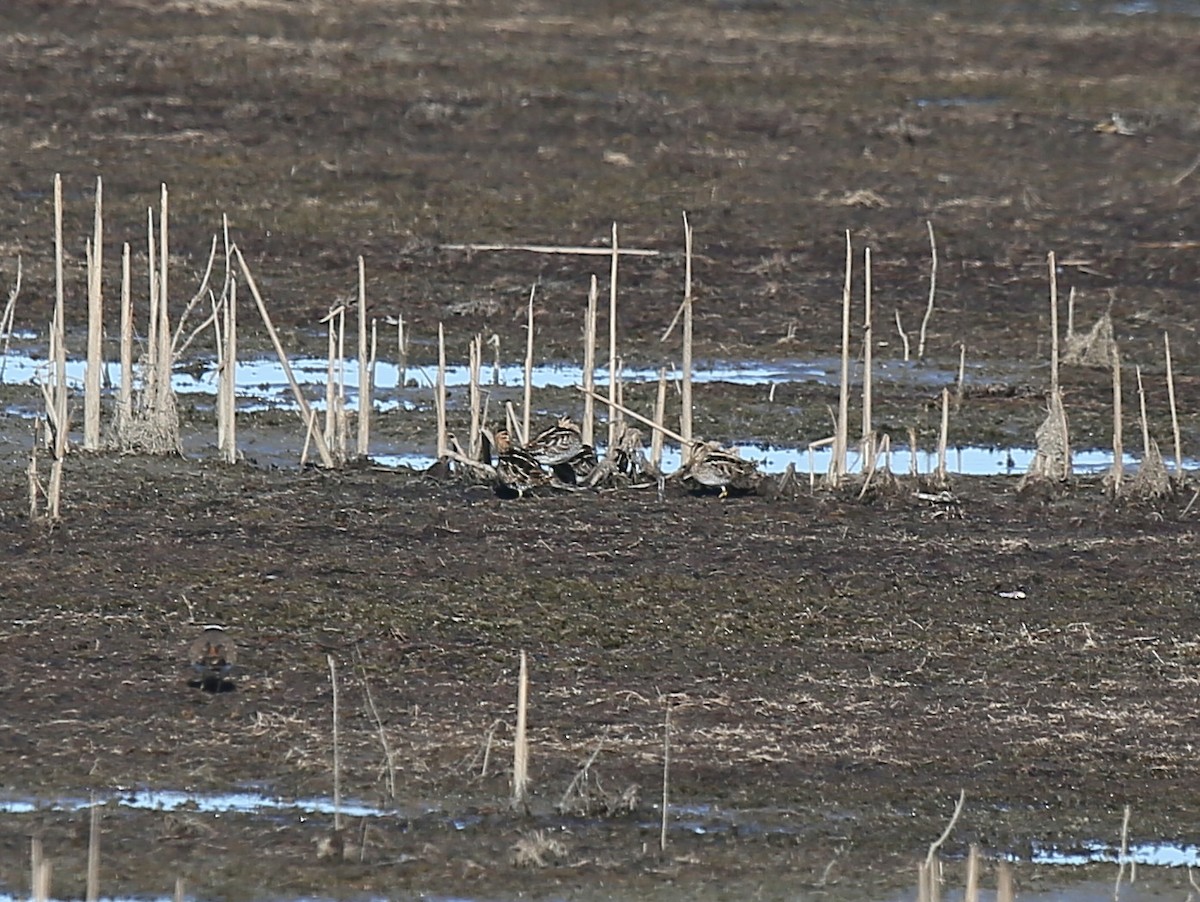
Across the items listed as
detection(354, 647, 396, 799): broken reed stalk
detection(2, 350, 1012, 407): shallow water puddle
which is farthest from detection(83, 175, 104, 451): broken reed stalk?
detection(354, 647, 396, 799): broken reed stalk

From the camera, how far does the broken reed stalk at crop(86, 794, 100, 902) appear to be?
16.9 ft

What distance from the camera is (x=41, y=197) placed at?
18203 millimetres

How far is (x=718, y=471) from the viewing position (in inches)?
402

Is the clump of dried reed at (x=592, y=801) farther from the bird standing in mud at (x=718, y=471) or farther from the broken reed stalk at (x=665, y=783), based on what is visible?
the bird standing in mud at (x=718, y=471)

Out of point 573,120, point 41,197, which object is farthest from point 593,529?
point 573,120

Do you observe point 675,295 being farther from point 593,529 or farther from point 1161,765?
point 1161,765

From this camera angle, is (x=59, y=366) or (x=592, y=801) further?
(x=59, y=366)

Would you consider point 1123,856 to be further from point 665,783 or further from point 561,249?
point 561,249

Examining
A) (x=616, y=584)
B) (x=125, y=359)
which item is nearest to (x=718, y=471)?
(x=616, y=584)

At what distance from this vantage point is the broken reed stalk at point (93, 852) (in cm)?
516

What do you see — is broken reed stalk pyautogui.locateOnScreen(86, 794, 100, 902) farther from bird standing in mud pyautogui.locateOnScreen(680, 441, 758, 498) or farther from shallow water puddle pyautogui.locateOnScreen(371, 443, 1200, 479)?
shallow water puddle pyautogui.locateOnScreen(371, 443, 1200, 479)

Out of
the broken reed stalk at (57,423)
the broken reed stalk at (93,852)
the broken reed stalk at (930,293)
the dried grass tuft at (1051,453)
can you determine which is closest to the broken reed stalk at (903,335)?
the broken reed stalk at (930,293)

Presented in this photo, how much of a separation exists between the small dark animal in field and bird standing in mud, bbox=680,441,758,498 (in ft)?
9.50

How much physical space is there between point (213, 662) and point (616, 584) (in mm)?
1799
